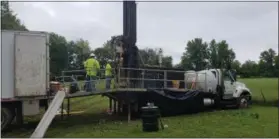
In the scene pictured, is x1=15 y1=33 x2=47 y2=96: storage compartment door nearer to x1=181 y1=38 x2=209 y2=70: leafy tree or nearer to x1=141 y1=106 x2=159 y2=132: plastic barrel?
x1=141 y1=106 x2=159 y2=132: plastic barrel

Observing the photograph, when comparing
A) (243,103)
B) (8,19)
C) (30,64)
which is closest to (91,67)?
(30,64)

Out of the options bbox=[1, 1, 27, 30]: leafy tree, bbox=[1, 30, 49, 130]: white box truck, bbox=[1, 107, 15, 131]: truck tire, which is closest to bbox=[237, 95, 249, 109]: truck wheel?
bbox=[1, 30, 49, 130]: white box truck

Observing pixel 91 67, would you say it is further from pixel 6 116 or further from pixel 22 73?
pixel 6 116

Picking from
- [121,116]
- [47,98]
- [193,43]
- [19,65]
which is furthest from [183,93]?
[193,43]

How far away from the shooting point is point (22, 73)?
13.5 metres

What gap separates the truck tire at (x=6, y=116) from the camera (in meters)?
13.7

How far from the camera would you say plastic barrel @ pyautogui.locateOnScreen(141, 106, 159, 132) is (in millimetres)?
13047

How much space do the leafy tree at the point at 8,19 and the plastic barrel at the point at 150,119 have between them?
117 feet

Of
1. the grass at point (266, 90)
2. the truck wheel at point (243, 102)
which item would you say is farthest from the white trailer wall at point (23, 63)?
the grass at point (266, 90)

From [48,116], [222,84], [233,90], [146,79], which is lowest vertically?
[48,116]

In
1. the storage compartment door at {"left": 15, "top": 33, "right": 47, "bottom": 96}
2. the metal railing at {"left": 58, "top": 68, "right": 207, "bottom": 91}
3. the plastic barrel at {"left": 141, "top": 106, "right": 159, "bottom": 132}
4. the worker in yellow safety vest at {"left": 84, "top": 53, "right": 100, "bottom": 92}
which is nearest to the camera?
the plastic barrel at {"left": 141, "top": 106, "right": 159, "bottom": 132}

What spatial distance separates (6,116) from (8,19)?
132 ft

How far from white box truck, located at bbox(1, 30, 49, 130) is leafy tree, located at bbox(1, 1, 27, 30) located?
33.3 meters

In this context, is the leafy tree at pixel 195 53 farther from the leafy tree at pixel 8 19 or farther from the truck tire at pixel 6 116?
the truck tire at pixel 6 116
